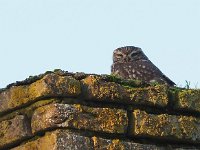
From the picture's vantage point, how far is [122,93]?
4.77m

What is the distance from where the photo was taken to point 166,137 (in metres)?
4.81

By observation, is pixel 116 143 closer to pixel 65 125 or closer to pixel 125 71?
pixel 65 125

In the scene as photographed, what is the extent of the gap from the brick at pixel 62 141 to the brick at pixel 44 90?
28 centimetres

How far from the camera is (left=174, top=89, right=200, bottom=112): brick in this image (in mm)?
4977

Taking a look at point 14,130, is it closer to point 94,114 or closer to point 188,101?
point 94,114

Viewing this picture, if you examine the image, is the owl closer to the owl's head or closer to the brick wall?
the owl's head

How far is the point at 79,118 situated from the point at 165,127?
67 centimetres

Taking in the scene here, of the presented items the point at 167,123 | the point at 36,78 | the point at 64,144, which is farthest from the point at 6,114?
the point at 167,123

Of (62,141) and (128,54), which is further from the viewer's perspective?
(128,54)

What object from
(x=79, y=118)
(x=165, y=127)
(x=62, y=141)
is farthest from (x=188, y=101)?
(x=62, y=141)

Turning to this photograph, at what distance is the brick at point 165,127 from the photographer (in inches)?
187

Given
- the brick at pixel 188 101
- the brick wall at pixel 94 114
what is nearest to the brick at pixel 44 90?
the brick wall at pixel 94 114

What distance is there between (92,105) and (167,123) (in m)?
0.56

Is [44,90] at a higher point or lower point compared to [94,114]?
higher
